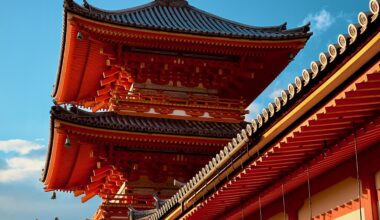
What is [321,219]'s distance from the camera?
11320 mm

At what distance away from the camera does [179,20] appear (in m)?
25.5

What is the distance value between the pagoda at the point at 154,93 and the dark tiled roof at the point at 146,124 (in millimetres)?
33

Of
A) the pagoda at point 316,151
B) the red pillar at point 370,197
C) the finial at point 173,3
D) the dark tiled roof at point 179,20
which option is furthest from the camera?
the finial at point 173,3

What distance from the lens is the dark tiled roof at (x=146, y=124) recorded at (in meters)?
20.8

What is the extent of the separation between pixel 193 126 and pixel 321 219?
38.7 ft

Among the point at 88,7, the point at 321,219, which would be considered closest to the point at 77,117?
the point at 88,7

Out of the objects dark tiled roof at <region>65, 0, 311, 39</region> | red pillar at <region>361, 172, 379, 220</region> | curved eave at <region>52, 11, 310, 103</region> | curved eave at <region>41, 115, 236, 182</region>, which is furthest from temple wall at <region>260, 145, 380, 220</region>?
dark tiled roof at <region>65, 0, 311, 39</region>

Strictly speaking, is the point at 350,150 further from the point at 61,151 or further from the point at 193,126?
the point at 61,151

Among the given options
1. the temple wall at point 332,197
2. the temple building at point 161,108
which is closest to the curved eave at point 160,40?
the temple building at point 161,108

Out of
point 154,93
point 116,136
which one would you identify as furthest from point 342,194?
point 154,93

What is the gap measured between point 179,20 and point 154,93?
132 inches

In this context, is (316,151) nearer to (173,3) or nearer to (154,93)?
(154,93)

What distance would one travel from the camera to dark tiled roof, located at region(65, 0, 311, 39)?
22438mm

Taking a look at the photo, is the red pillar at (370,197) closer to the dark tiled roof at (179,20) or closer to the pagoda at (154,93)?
the pagoda at (154,93)
